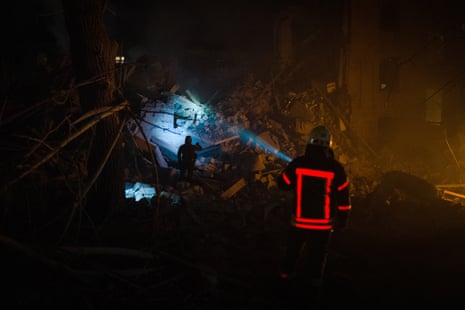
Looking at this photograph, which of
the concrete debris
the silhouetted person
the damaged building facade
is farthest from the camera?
the damaged building facade

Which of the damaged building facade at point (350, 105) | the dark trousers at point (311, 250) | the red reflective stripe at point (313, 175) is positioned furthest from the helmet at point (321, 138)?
the damaged building facade at point (350, 105)

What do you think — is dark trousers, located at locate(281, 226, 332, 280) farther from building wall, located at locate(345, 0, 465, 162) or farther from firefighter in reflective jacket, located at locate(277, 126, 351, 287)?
building wall, located at locate(345, 0, 465, 162)

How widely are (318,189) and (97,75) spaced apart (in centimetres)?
364

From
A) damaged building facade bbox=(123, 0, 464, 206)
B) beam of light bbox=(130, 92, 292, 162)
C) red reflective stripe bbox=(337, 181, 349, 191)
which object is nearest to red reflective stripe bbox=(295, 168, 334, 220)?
red reflective stripe bbox=(337, 181, 349, 191)

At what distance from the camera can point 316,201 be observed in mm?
4645

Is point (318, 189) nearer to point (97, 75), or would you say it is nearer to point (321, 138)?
point (321, 138)

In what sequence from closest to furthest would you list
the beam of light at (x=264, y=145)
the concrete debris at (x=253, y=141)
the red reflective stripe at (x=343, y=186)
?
1. the red reflective stripe at (x=343, y=186)
2. the concrete debris at (x=253, y=141)
3. the beam of light at (x=264, y=145)

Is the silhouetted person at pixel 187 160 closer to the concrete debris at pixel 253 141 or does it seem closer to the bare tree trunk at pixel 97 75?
the concrete debris at pixel 253 141

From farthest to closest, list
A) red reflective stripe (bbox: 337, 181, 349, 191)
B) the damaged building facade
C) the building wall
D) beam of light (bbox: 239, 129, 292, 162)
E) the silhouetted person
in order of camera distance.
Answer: the building wall < the damaged building facade < beam of light (bbox: 239, 129, 292, 162) < the silhouetted person < red reflective stripe (bbox: 337, 181, 349, 191)

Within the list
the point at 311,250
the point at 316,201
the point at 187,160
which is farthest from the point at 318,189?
the point at 187,160

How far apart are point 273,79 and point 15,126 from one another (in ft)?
46.2

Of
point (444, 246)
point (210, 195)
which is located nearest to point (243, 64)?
point (210, 195)

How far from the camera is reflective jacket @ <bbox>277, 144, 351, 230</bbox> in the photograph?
462 cm

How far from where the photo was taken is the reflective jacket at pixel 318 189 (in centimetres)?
462
